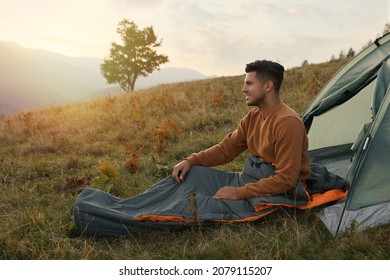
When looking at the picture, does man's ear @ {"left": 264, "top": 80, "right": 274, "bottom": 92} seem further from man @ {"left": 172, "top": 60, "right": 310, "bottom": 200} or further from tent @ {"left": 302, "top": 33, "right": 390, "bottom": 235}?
tent @ {"left": 302, "top": 33, "right": 390, "bottom": 235}

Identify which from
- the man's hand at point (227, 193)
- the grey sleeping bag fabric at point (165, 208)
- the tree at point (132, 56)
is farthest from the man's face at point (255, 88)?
the tree at point (132, 56)

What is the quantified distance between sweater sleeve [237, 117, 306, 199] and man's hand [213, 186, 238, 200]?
213 millimetres

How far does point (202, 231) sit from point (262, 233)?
1.62ft

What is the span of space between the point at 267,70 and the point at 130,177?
8.38 feet

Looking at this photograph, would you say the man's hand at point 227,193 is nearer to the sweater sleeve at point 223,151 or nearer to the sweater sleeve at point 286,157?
the sweater sleeve at point 286,157

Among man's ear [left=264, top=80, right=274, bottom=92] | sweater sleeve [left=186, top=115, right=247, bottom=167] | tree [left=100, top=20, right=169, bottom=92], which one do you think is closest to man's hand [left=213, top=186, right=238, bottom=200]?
sweater sleeve [left=186, top=115, right=247, bottom=167]

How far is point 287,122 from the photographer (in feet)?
10.9

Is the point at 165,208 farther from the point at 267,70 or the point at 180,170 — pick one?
the point at 267,70

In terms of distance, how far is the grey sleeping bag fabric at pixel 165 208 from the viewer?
3.34 meters

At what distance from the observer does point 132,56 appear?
109ft

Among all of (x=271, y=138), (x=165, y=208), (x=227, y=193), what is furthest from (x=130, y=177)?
(x=271, y=138)

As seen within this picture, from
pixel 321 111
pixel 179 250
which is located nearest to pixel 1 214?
pixel 179 250

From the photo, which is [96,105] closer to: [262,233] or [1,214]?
[1,214]
